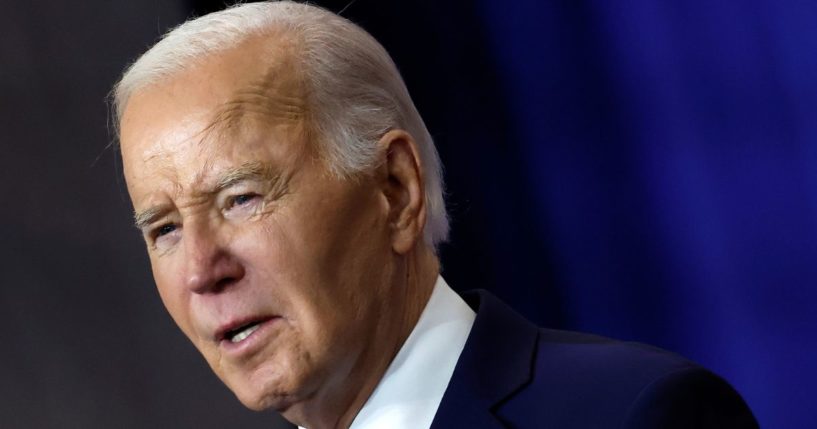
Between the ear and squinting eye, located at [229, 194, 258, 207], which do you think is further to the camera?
the ear

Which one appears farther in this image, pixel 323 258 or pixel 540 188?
pixel 540 188

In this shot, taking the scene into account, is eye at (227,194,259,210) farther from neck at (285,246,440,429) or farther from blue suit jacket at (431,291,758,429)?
blue suit jacket at (431,291,758,429)

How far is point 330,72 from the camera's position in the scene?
1.81 meters

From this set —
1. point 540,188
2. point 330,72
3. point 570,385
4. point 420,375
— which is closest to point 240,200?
point 330,72

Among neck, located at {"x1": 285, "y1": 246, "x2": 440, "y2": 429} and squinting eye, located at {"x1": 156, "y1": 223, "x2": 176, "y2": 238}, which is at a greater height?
squinting eye, located at {"x1": 156, "y1": 223, "x2": 176, "y2": 238}

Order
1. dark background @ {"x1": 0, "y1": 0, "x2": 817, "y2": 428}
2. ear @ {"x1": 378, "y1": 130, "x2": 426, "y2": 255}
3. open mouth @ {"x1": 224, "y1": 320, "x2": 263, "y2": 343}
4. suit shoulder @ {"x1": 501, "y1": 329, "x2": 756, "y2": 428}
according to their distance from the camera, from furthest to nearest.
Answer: dark background @ {"x1": 0, "y1": 0, "x2": 817, "y2": 428}
ear @ {"x1": 378, "y1": 130, "x2": 426, "y2": 255}
open mouth @ {"x1": 224, "y1": 320, "x2": 263, "y2": 343}
suit shoulder @ {"x1": 501, "y1": 329, "x2": 756, "y2": 428}

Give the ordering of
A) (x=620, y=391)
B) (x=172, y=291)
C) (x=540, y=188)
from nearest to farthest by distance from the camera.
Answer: (x=620, y=391)
(x=172, y=291)
(x=540, y=188)

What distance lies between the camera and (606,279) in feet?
9.25

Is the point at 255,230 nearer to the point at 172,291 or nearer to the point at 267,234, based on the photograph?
the point at 267,234

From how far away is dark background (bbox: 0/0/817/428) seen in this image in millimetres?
2498

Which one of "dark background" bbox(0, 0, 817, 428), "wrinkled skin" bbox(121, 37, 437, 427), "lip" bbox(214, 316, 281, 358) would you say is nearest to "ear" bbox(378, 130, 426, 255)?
"wrinkled skin" bbox(121, 37, 437, 427)

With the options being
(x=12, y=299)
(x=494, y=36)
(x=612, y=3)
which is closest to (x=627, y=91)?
(x=612, y=3)

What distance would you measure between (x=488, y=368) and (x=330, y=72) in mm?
466

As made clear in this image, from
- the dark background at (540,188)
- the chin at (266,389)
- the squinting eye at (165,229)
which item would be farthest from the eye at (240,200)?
the dark background at (540,188)
